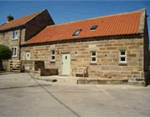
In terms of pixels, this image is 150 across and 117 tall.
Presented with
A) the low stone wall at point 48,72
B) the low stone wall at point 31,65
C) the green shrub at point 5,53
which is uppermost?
the green shrub at point 5,53

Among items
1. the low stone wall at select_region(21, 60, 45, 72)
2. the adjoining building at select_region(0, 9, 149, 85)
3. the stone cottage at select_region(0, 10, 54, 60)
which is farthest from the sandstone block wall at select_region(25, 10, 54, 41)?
the low stone wall at select_region(21, 60, 45, 72)

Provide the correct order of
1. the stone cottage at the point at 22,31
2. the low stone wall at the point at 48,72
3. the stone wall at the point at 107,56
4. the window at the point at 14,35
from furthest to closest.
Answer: the window at the point at 14,35 → the stone cottage at the point at 22,31 → the low stone wall at the point at 48,72 → the stone wall at the point at 107,56

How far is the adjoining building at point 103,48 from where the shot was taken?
39.5 ft

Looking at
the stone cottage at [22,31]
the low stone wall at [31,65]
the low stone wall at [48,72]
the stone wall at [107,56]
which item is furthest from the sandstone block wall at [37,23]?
the low stone wall at [48,72]

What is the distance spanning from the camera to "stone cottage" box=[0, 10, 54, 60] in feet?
67.2

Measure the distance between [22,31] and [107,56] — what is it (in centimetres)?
1359

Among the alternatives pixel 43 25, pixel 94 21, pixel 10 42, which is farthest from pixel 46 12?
pixel 94 21

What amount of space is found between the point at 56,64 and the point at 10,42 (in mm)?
10209

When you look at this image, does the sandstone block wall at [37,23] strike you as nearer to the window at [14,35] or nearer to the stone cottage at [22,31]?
the stone cottage at [22,31]

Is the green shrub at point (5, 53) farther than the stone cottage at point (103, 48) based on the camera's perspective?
Yes

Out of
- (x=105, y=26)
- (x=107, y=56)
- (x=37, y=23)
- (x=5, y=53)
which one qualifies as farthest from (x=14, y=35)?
(x=107, y=56)

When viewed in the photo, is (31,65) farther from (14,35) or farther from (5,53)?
(14,35)

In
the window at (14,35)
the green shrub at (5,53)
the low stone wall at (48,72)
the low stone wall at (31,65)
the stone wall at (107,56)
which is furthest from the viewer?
the window at (14,35)

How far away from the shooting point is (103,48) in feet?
44.0
